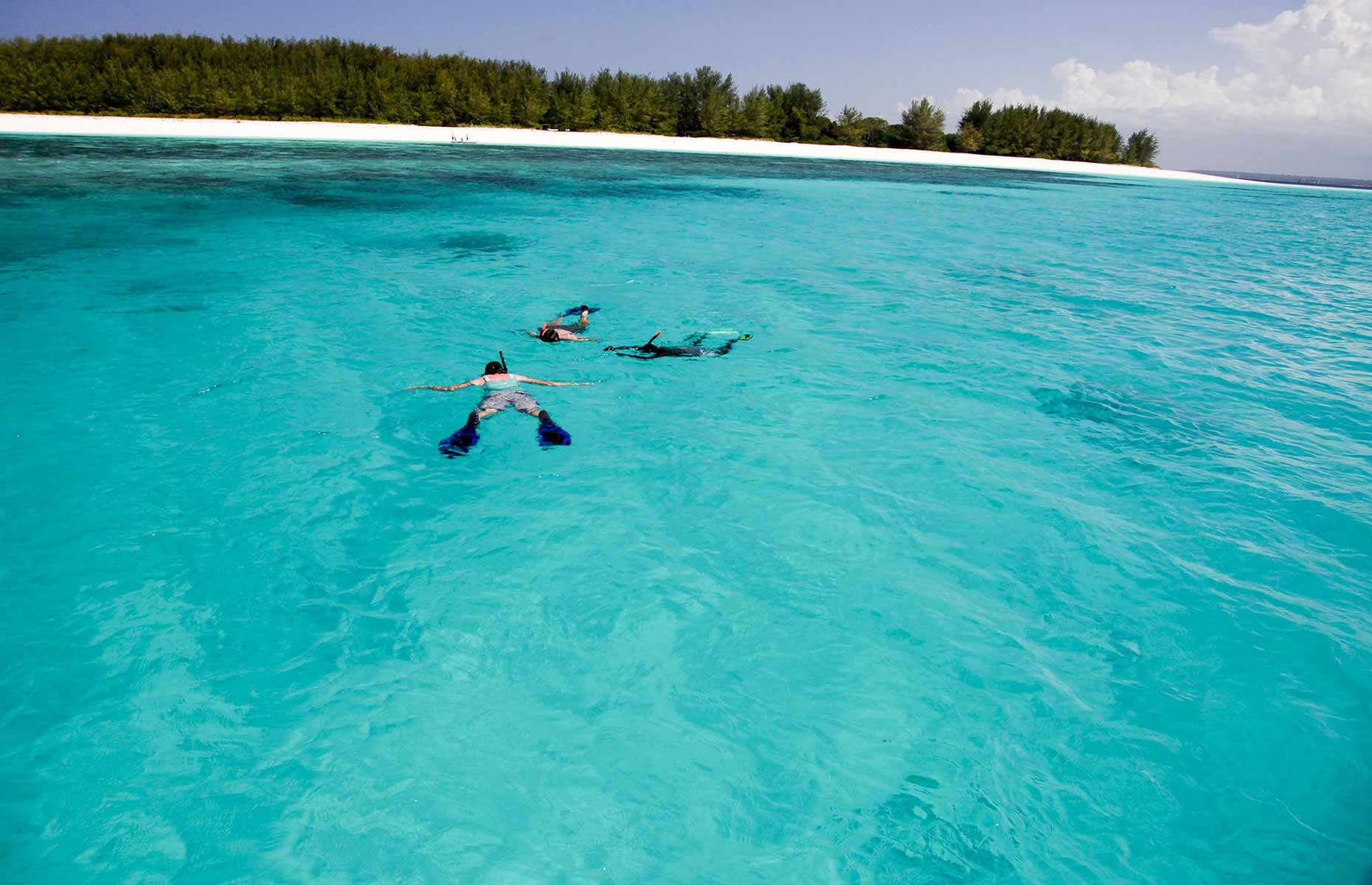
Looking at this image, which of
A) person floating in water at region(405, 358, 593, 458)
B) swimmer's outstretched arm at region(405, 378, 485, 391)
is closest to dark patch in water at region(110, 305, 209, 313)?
person floating in water at region(405, 358, 593, 458)

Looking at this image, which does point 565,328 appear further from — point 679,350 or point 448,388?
point 448,388

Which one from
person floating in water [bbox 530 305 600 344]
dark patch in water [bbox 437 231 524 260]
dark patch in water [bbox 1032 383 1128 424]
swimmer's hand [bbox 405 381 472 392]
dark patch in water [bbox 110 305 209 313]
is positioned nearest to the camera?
swimmer's hand [bbox 405 381 472 392]

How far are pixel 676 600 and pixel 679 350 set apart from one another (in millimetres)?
6789

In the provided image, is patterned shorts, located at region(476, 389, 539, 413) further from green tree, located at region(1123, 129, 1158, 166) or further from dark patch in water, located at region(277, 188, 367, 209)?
green tree, located at region(1123, 129, 1158, 166)

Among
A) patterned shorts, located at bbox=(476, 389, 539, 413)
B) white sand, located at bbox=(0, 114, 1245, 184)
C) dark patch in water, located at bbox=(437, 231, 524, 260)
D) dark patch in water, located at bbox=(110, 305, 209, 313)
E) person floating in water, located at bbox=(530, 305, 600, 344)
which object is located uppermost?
white sand, located at bbox=(0, 114, 1245, 184)

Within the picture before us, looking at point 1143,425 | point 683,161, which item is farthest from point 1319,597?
point 683,161

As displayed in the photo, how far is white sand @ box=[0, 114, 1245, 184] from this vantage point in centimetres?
5472

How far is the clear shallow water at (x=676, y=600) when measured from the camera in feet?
15.0

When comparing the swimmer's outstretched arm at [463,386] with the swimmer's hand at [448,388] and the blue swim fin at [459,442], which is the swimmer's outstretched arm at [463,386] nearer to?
the swimmer's hand at [448,388]

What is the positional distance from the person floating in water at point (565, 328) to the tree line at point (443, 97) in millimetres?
69125

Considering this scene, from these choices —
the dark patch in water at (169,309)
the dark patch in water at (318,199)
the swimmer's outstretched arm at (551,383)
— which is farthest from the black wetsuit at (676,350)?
the dark patch in water at (318,199)

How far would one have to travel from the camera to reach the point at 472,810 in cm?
461

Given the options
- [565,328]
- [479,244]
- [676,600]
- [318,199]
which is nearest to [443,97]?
[318,199]

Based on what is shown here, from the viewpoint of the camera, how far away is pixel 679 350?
12.6 meters
